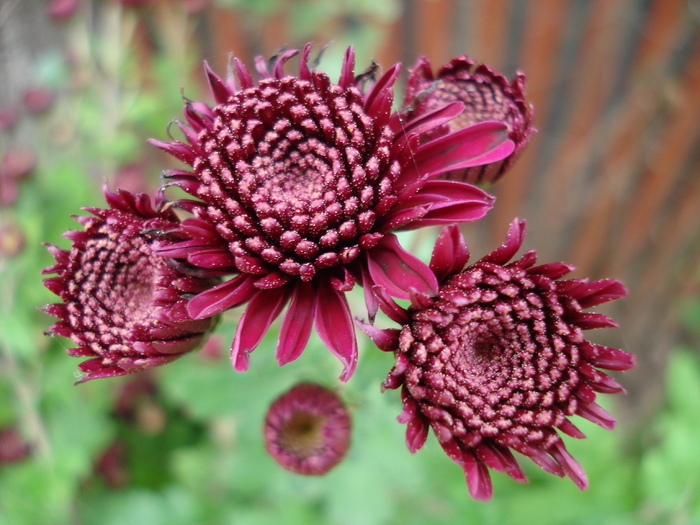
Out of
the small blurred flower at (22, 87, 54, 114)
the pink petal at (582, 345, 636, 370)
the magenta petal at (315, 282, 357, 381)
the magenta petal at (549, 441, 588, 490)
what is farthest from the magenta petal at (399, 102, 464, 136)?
the small blurred flower at (22, 87, 54, 114)

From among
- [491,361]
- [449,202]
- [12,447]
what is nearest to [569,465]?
[491,361]

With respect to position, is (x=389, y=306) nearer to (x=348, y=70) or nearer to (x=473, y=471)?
(x=473, y=471)

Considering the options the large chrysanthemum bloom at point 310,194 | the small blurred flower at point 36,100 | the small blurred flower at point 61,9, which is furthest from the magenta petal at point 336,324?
the small blurred flower at point 61,9

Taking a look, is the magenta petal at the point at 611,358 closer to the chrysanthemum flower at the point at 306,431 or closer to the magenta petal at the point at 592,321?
the magenta petal at the point at 592,321

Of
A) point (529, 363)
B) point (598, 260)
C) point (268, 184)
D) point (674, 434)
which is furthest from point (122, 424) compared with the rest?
point (598, 260)

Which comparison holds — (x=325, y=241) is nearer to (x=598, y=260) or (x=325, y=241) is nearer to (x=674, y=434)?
(x=674, y=434)

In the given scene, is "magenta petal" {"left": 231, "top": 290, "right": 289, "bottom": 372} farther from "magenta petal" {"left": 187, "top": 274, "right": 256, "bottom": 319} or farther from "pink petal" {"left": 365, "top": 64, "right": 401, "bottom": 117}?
"pink petal" {"left": 365, "top": 64, "right": 401, "bottom": 117}

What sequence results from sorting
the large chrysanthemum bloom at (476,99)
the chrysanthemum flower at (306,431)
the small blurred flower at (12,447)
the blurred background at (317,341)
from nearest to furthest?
the large chrysanthemum bloom at (476,99)
the chrysanthemum flower at (306,431)
the blurred background at (317,341)
the small blurred flower at (12,447)
